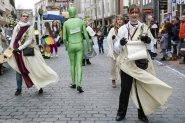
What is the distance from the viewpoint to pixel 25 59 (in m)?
9.20

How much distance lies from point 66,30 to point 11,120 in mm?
3366

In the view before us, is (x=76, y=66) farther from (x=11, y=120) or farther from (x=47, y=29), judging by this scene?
(x=47, y=29)

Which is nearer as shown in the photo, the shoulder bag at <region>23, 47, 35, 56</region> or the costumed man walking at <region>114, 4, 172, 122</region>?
the costumed man walking at <region>114, 4, 172, 122</region>

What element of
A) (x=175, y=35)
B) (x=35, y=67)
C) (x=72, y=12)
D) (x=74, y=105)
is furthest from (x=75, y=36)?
(x=175, y=35)

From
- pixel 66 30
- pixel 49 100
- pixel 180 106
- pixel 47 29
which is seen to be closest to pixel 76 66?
pixel 66 30

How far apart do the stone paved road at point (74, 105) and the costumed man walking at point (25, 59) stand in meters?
0.33

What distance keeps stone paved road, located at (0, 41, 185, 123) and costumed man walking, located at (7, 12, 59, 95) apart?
0.33 meters

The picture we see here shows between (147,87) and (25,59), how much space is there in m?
3.48

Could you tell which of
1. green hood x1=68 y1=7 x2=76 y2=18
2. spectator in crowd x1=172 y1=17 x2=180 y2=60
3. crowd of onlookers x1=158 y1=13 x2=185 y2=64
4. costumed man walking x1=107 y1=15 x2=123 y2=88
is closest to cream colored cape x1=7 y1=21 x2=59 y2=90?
green hood x1=68 y1=7 x2=76 y2=18

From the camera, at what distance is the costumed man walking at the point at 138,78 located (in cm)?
647

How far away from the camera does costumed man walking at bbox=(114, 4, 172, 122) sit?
6.47 m

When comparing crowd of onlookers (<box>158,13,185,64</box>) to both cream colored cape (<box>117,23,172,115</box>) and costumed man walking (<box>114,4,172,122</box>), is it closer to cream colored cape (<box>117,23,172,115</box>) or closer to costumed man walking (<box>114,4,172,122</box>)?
costumed man walking (<box>114,4,172,122</box>)

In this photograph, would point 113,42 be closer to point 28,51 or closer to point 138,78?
point 28,51

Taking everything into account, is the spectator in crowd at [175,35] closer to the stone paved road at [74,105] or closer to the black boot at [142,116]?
the stone paved road at [74,105]
